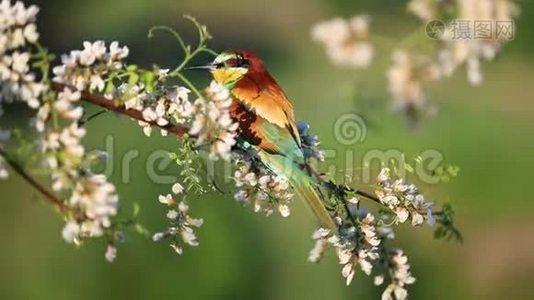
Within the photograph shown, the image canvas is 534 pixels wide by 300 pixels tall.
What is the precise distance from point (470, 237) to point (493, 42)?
150 centimetres

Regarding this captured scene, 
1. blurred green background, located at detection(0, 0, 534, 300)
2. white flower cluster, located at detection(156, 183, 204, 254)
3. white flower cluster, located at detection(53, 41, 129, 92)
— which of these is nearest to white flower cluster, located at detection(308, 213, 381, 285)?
white flower cluster, located at detection(156, 183, 204, 254)

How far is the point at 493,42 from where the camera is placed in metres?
0.65

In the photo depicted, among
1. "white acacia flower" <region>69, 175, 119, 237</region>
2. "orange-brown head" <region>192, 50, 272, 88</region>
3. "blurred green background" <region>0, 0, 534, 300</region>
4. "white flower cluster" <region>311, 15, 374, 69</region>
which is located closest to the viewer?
"white acacia flower" <region>69, 175, 119, 237</region>

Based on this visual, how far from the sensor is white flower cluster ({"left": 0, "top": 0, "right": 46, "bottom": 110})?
61 centimetres

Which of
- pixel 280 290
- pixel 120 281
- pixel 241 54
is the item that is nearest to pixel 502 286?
pixel 280 290

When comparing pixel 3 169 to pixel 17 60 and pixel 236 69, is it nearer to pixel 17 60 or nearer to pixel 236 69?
pixel 17 60

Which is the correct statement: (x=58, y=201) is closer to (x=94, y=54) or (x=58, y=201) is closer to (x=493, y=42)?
(x=94, y=54)

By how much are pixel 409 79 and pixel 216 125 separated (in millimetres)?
129

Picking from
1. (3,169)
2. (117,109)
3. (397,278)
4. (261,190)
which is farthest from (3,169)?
(397,278)

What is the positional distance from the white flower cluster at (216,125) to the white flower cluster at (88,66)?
61 mm

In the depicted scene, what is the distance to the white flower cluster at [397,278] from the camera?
79cm

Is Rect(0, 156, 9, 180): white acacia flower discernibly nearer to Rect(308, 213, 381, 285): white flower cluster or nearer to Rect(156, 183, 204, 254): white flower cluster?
Rect(156, 183, 204, 254): white flower cluster

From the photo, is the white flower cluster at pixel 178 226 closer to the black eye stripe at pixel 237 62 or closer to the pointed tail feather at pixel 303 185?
the pointed tail feather at pixel 303 185

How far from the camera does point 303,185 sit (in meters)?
0.81
